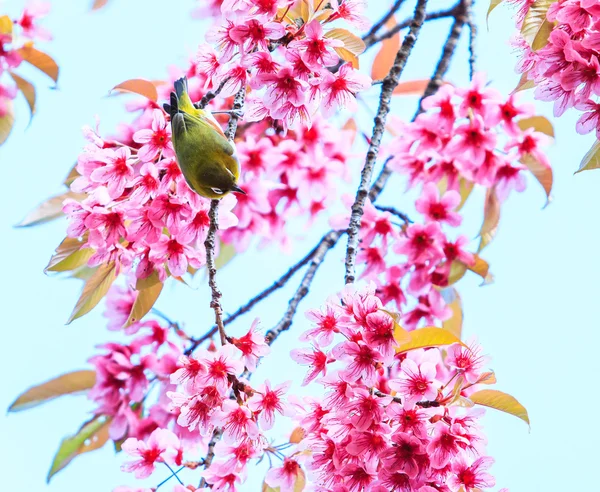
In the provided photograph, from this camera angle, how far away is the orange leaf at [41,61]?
80.7 inches

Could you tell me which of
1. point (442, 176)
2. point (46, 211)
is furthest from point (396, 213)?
point (46, 211)

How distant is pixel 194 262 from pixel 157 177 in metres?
0.20

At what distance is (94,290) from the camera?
4.86 ft

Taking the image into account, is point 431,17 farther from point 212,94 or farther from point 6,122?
point 6,122

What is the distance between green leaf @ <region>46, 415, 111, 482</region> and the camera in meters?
1.92

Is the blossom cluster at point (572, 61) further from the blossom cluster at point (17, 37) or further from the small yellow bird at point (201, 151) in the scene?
the blossom cluster at point (17, 37)

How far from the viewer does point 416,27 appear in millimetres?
1616

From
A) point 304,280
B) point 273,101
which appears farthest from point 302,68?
point 304,280

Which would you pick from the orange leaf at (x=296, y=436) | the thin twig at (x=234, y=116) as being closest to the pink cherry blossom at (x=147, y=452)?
the orange leaf at (x=296, y=436)

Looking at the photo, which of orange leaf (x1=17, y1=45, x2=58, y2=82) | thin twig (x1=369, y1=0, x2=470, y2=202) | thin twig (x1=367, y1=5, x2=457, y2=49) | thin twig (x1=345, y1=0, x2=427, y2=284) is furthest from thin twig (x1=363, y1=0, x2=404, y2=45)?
orange leaf (x1=17, y1=45, x2=58, y2=82)

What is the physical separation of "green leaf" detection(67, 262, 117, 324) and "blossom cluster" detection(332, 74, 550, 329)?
2.24 ft

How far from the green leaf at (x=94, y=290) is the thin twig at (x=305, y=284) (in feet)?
1.22

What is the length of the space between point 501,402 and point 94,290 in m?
0.87

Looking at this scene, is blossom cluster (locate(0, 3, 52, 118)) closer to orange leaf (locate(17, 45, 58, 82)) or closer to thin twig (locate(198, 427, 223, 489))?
orange leaf (locate(17, 45, 58, 82))
